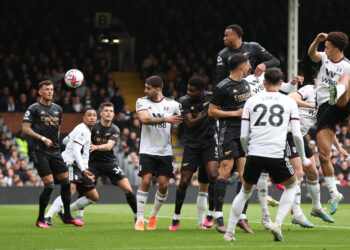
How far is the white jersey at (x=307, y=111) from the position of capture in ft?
41.0

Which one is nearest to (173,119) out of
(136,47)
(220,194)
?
(220,194)

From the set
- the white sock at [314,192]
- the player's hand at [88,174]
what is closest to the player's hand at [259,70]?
the white sock at [314,192]

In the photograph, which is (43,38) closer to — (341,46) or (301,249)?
(341,46)

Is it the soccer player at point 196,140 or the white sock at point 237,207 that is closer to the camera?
the white sock at point 237,207

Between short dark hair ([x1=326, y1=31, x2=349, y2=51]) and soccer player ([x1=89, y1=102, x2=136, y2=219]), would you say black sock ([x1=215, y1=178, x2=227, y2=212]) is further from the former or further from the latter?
soccer player ([x1=89, y1=102, x2=136, y2=219])

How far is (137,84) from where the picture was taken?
105 ft

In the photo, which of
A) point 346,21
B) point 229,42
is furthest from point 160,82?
point 346,21

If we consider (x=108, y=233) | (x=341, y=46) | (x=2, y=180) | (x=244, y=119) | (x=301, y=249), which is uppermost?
(x=341, y=46)

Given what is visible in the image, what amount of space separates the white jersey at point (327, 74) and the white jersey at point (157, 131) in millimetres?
2100

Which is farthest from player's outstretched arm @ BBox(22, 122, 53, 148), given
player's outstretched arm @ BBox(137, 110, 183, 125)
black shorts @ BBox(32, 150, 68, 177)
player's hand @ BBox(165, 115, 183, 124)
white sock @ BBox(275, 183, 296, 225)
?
white sock @ BBox(275, 183, 296, 225)

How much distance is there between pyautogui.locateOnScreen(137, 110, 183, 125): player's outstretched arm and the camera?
11.0 m

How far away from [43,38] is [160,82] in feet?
62.8

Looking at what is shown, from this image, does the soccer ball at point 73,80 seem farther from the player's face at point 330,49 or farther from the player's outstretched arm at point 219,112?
the player's face at point 330,49

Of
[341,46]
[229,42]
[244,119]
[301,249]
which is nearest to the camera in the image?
[301,249]
